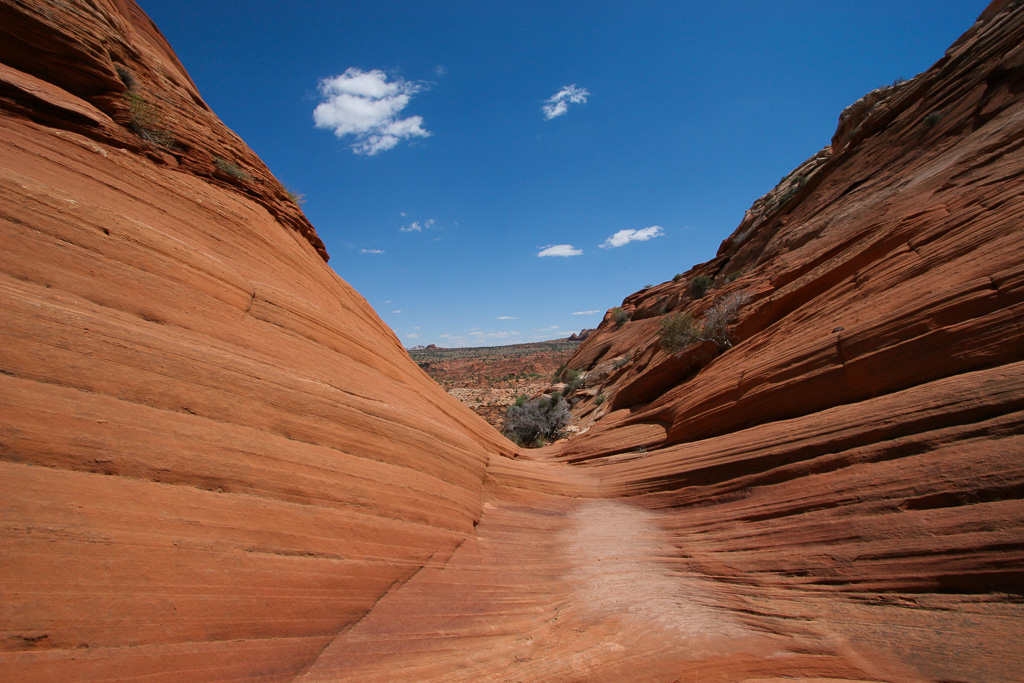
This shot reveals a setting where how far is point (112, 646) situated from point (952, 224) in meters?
13.2

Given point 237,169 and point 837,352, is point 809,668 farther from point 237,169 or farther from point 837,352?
point 237,169

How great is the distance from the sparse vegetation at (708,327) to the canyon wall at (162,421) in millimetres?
9929

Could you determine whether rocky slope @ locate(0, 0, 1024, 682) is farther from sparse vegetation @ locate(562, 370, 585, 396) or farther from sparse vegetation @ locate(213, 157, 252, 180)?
sparse vegetation @ locate(562, 370, 585, 396)

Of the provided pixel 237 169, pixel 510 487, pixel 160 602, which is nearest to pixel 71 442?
pixel 160 602

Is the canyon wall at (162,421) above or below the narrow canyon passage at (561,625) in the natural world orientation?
above

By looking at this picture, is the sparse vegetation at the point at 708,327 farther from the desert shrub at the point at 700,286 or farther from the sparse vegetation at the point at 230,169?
the sparse vegetation at the point at 230,169

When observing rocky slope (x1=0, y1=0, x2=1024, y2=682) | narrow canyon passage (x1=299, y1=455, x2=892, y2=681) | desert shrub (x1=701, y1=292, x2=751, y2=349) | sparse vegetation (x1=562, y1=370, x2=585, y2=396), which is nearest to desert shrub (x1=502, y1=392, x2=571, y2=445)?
sparse vegetation (x1=562, y1=370, x2=585, y2=396)

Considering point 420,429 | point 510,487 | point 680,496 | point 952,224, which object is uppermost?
point 952,224

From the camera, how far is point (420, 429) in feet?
22.9

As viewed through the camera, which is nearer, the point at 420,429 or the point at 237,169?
the point at 420,429

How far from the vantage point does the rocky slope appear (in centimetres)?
346

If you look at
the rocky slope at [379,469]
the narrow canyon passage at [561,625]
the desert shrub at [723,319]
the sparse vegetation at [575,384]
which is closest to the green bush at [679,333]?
the desert shrub at [723,319]

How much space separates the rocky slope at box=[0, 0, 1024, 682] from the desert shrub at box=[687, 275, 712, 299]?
15.6 metres

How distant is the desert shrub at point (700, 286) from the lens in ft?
83.8
